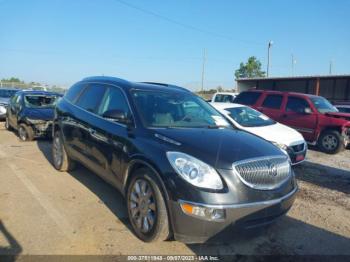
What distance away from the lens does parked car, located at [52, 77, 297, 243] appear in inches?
124

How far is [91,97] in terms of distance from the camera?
209 inches

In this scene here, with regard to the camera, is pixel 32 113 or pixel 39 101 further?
pixel 39 101

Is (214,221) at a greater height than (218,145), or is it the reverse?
(218,145)

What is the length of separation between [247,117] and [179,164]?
5.14 metres

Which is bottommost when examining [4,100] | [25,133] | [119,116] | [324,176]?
[324,176]

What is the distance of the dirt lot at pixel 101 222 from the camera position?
351 cm

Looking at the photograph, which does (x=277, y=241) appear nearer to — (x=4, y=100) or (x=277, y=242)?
(x=277, y=242)

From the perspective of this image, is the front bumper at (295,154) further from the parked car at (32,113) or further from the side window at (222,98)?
the side window at (222,98)

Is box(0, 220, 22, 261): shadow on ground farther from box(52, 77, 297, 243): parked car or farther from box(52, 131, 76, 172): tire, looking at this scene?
box(52, 131, 76, 172): tire

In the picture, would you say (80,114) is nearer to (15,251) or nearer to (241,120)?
(15,251)

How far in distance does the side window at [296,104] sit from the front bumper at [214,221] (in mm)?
7513

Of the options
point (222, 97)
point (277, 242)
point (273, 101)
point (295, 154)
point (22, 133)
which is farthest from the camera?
point (222, 97)

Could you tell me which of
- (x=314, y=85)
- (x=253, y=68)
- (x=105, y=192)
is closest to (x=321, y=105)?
(x=105, y=192)

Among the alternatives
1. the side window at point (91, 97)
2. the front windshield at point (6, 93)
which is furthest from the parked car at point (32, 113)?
the front windshield at point (6, 93)
